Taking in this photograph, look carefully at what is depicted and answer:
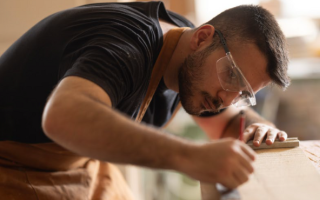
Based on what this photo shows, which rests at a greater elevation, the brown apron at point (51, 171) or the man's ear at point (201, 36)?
the man's ear at point (201, 36)

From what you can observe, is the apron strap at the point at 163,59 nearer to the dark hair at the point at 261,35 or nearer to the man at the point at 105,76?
the man at the point at 105,76

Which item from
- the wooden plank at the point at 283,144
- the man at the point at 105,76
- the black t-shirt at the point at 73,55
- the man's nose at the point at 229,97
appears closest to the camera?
the man at the point at 105,76

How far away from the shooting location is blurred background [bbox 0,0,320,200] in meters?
3.41

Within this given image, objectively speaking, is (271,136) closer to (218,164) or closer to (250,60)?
(250,60)

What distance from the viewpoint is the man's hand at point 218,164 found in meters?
0.82

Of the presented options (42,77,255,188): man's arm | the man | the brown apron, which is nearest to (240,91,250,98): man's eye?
the man

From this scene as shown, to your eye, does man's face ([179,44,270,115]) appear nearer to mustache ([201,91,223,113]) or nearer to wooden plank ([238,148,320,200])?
mustache ([201,91,223,113])

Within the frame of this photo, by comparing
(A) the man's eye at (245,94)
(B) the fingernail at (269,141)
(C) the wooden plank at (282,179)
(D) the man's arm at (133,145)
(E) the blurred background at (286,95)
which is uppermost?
(D) the man's arm at (133,145)

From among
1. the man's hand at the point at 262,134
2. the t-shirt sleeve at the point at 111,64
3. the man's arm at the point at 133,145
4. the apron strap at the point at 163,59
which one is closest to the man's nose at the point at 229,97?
the man's hand at the point at 262,134

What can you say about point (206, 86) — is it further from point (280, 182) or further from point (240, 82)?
point (280, 182)

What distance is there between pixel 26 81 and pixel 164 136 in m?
0.67

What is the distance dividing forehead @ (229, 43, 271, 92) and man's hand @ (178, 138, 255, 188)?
1.84 ft

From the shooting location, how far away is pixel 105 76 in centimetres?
99

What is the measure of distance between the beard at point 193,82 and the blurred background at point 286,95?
1.69m
